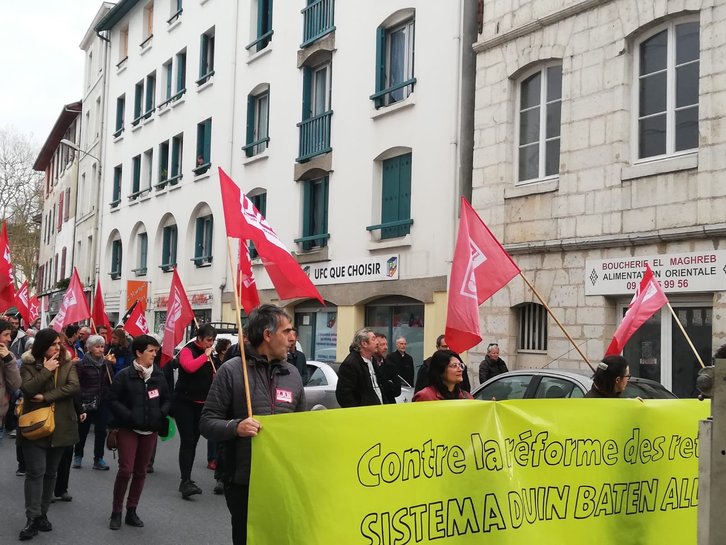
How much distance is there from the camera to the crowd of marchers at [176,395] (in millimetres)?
4832

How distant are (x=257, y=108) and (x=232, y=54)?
2.14 m

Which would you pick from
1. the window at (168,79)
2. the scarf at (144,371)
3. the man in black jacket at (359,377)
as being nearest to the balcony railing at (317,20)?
the window at (168,79)

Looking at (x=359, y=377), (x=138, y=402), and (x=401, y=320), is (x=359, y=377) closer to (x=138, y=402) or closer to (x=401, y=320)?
(x=138, y=402)

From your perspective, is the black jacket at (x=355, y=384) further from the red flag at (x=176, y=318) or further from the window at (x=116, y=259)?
the window at (x=116, y=259)

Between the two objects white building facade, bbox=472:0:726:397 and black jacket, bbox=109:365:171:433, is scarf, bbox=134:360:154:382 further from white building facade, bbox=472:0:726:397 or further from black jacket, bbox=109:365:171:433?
white building facade, bbox=472:0:726:397

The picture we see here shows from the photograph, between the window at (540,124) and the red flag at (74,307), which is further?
the window at (540,124)

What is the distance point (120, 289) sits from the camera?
113 ft

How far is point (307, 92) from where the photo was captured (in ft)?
72.8

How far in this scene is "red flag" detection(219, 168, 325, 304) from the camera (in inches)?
224

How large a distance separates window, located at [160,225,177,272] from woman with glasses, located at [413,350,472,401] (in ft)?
80.7

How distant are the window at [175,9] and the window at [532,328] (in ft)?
65.7

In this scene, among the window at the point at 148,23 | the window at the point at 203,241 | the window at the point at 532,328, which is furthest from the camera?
the window at the point at 148,23

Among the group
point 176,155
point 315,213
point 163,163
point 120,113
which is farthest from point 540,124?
point 120,113

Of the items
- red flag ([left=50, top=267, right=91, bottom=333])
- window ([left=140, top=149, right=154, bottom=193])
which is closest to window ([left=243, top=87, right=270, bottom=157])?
window ([left=140, top=149, right=154, bottom=193])
